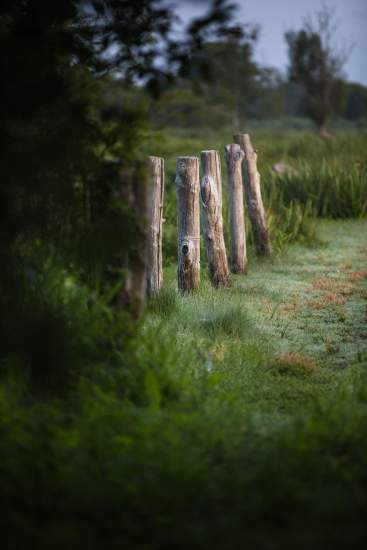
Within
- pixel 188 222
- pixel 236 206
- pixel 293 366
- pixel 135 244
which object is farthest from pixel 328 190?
pixel 135 244

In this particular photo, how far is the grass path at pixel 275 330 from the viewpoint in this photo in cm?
404

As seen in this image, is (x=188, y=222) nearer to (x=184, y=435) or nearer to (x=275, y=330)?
(x=275, y=330)

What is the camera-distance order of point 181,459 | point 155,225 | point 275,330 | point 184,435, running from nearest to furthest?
point 181,459
point 184,435
point 275,330
point 155,225

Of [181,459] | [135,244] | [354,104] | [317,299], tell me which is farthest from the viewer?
[354,104]

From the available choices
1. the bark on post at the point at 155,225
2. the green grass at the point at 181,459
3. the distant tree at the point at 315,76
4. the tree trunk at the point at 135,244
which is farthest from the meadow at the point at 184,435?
the distant tree at the point at 315,76

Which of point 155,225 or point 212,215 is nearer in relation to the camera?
point 155,225

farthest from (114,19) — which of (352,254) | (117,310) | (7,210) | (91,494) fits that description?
(352,254)

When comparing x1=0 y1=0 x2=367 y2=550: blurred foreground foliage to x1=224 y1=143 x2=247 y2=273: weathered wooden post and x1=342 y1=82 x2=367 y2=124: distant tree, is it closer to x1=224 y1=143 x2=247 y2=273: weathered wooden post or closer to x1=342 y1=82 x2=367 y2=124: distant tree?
x1=224 y1=143 x2=247 y2=273: weathered wooden post

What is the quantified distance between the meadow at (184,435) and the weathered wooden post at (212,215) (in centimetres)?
133

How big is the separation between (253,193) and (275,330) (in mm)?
2921

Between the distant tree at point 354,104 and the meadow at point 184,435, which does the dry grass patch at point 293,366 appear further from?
the distant tree at point 354,104

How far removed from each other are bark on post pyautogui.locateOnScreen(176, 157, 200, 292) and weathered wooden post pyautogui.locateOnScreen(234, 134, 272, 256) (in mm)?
1777

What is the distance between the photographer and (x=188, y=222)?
20.2 feet

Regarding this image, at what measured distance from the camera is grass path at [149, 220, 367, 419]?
4.04 meters
